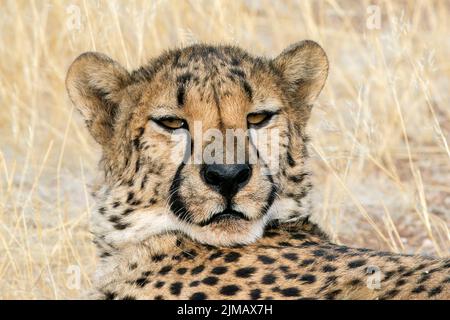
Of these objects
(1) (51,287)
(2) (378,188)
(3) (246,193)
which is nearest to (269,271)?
(3) (246,193)

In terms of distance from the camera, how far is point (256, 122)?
476 cm

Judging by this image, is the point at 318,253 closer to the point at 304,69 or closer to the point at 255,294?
the point at 255,294

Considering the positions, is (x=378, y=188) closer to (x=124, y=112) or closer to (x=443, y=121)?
(x=443, y=121)

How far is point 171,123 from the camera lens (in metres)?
4.72

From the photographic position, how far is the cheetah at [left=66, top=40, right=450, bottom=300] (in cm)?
438

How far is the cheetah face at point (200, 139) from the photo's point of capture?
4480 millimetres

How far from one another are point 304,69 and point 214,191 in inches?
41.7

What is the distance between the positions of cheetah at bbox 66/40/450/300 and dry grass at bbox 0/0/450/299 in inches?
31.4

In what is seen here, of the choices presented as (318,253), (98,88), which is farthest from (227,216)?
(98,88)

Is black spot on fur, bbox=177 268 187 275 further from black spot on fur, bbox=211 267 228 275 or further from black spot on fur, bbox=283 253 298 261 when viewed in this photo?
black spot on fur, bbox=283 253 298 261

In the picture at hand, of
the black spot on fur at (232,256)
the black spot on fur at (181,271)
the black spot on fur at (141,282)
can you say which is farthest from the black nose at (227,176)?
the black spot on fur at (141,282)

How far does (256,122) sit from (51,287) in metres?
1.68

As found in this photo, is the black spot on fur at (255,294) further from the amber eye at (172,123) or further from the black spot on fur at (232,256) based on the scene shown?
the amber eye at (172,123)

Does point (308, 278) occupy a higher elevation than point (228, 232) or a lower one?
lower
